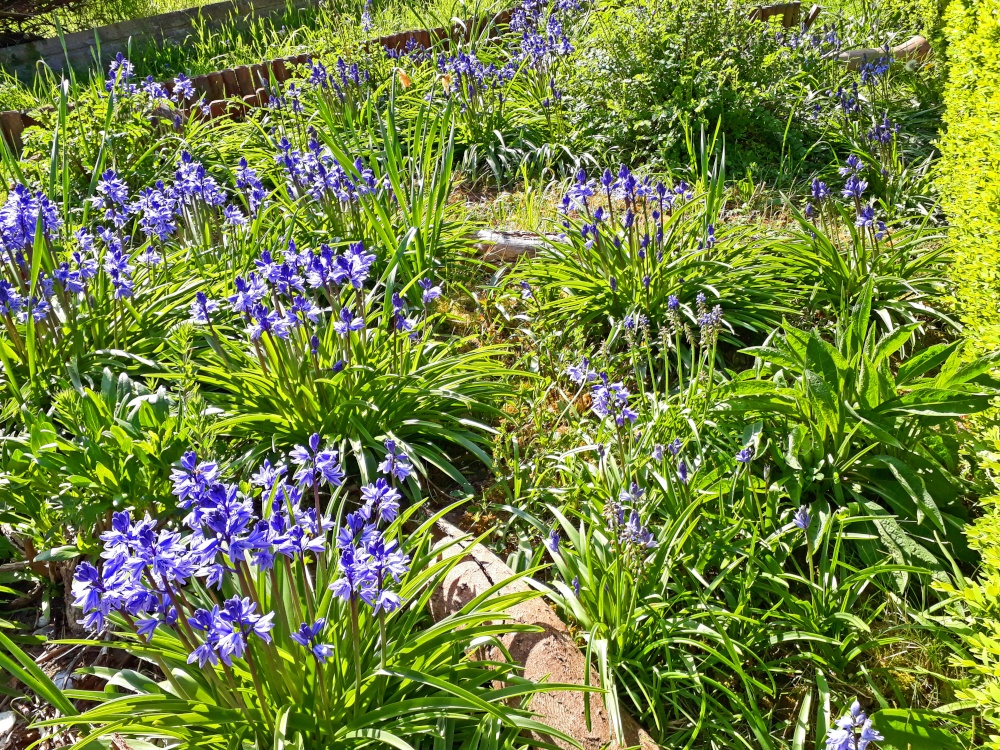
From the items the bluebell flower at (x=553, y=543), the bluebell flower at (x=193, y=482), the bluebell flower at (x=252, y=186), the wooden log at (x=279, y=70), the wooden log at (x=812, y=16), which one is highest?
the wooden log at (x=279, y=70)

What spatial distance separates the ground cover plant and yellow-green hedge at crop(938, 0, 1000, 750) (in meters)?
0.05

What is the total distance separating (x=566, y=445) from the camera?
3355 millimetres

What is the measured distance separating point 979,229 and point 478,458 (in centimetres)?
232

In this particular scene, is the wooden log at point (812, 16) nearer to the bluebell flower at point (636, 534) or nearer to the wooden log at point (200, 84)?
the wooden log at point (200, 84)

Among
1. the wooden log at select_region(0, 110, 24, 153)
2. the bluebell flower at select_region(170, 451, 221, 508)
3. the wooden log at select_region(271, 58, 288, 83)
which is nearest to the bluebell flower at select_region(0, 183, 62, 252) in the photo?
the bluebell flower at select_region(170, 451, 221, 508)

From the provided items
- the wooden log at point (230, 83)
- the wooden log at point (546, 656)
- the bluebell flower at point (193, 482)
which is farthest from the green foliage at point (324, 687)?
the wooden log at point (230, 83)

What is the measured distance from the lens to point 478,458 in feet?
11.6

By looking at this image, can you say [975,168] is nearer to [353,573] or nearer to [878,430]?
[878,430]

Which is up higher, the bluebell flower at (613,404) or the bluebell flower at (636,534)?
the bluebell flower at (613,404)

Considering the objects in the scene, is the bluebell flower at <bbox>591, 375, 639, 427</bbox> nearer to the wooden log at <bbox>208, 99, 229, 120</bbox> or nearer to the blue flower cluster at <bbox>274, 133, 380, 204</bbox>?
the blue flower cluster at <bbox>274, 133, 380, 204</bbox>

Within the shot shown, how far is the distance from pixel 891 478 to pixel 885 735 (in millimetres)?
1083

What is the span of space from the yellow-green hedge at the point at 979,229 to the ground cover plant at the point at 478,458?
2.0 inches

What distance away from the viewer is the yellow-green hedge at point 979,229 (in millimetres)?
2127

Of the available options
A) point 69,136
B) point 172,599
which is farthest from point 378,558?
point 69,136
